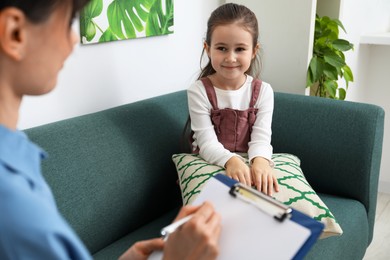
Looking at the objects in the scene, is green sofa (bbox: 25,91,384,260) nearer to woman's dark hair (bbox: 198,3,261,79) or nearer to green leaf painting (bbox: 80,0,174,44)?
green leaf painting (bbox: 80,0,174,44)

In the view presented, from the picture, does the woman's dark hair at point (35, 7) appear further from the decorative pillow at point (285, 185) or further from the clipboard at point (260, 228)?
the decorative pillow at point (285, 185)

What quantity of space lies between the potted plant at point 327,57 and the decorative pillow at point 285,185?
2.33 feet

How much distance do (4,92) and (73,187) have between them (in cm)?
89

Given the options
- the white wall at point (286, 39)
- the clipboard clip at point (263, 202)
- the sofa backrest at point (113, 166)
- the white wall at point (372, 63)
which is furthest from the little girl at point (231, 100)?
the white wall at point (372, 63)

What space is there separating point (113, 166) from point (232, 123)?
0.46 metres

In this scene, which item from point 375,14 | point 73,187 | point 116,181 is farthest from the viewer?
point 375,14

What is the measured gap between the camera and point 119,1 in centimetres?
175

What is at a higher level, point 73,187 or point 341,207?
point 73,187

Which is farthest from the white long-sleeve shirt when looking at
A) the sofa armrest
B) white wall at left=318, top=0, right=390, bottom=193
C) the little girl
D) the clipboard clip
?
white wall at left=318, top=0, right=390, bottom=193

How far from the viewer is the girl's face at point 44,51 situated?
22.9 inches

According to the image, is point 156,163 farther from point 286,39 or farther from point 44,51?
point 44,51

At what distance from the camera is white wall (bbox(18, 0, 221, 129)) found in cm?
161

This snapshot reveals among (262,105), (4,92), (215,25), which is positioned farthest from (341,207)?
(4,92)

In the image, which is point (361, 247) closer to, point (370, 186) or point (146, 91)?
point (370, 186)
